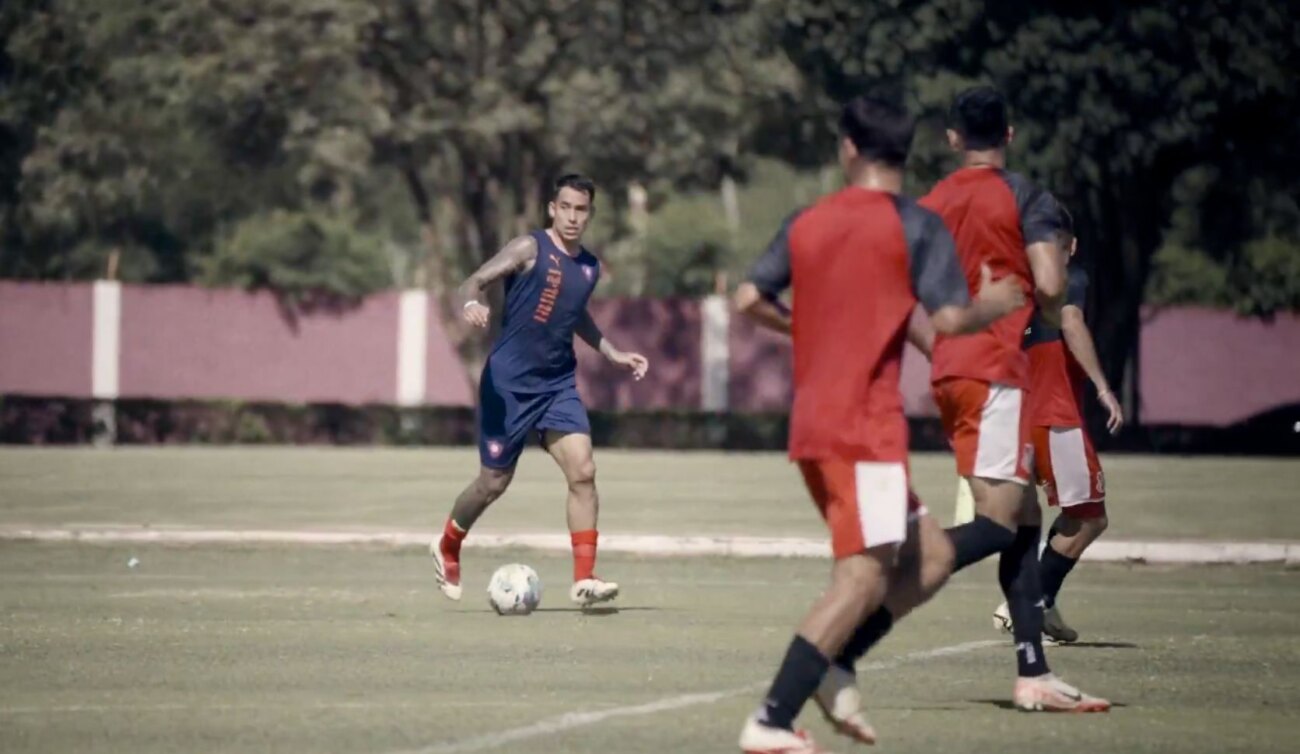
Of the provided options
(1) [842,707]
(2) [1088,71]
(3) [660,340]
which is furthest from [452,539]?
(3) [660,340]

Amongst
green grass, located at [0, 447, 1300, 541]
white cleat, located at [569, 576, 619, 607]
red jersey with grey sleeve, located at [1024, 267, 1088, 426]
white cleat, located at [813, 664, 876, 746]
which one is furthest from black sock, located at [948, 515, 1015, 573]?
green grass, located at [0, 447, 1300, 541]

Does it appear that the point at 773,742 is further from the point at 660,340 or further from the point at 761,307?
the point at 660,340

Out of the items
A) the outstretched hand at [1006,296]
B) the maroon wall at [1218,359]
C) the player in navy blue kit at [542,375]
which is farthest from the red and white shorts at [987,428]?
the maroon wall at [1218,359]

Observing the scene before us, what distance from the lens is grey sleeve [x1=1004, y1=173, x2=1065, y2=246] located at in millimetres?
10273

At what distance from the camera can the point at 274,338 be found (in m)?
55.9

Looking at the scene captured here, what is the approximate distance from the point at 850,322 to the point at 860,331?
0.13 feet

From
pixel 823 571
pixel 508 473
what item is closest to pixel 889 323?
pixel 508 473

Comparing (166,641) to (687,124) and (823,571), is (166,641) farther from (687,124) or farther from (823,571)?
(687,124)

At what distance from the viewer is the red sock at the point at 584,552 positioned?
564 inches

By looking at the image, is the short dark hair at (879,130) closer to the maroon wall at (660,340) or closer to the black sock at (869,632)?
the black sock at (869,632)

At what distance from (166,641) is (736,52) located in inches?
1467

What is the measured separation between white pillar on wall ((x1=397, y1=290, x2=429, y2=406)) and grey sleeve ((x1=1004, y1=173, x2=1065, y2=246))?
147 feet

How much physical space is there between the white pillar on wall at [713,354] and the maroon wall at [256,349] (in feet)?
20.6

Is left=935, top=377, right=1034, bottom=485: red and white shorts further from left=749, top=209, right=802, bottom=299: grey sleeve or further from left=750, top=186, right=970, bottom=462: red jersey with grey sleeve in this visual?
left=749, top=209, right=802, bottom=299: grey sleeve
